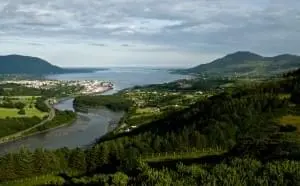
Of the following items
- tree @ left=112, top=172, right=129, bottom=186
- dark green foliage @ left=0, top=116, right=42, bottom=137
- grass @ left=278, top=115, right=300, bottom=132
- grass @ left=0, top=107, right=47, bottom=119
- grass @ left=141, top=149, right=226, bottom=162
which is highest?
grass @ left=278, top=115, right=300, bottom=132

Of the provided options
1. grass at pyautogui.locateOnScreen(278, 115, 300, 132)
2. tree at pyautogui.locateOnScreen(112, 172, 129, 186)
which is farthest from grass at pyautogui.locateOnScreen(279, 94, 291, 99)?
tree at pyautogui.locateOnScreen(112, 172, 129, 186)

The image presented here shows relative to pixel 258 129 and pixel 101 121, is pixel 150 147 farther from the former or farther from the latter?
pixel 101 121

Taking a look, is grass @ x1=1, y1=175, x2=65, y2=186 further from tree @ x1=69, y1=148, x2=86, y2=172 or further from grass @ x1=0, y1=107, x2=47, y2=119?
grass @ x1=0, y1=107, x2=47, y2=119

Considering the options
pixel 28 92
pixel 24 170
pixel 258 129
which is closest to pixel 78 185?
pixel 24 170

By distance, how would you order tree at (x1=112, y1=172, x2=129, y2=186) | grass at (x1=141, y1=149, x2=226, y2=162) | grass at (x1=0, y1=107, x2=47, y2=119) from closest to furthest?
tree at (x1=112, y1=172, x2=129, y2=186) < grass at (x1=141, y1=149, x2=226, y2=162) < grass at (x1=0, y1=107, x2=47, y2=119)

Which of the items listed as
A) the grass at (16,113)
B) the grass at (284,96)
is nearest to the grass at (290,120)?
the grass at (284,96)

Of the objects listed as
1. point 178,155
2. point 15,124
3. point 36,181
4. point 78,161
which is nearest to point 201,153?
point 178,155

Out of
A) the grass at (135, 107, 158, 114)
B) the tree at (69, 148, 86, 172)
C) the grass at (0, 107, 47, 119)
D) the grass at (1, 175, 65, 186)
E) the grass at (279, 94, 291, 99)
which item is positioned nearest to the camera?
the grass at (1, 175, 65, 186)
